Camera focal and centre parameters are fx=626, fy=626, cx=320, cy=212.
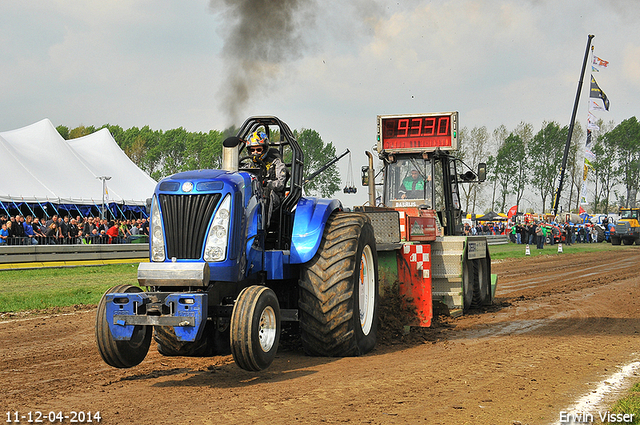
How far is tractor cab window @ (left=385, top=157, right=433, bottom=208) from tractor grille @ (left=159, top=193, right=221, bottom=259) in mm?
7211

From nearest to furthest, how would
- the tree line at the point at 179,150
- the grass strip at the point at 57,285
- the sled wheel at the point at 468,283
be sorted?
the sled wheel at the point at 468,283
the grass strip at the point at 57,285
the tree line at the point at 179,150

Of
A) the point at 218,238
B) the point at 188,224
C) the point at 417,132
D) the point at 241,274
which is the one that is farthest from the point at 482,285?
the point at 188,224

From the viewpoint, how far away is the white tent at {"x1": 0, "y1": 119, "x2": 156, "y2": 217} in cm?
2550

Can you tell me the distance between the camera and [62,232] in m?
22.8

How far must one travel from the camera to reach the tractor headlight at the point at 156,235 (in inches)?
210

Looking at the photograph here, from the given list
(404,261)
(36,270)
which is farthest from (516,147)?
(404,261)

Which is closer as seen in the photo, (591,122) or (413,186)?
(413,186)

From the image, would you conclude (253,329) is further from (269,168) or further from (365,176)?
(365,176)

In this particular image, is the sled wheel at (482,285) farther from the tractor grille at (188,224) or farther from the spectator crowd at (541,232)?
the spectator crowd at (541,232)

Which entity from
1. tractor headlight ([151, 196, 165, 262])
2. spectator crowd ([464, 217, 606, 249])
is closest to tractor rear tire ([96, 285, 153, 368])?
tractor headlight ([151, 196, 165, 262])

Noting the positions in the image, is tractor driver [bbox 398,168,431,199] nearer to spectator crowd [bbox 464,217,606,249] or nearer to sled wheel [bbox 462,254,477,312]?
sled wheel [bbox 462,254,477,312]

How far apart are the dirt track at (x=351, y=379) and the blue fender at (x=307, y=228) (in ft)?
3.39

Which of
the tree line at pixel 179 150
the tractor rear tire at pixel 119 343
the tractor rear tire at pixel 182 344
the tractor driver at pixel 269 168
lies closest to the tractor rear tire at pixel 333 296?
the tractor driver at pixel 269 168

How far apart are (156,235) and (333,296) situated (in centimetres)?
171
